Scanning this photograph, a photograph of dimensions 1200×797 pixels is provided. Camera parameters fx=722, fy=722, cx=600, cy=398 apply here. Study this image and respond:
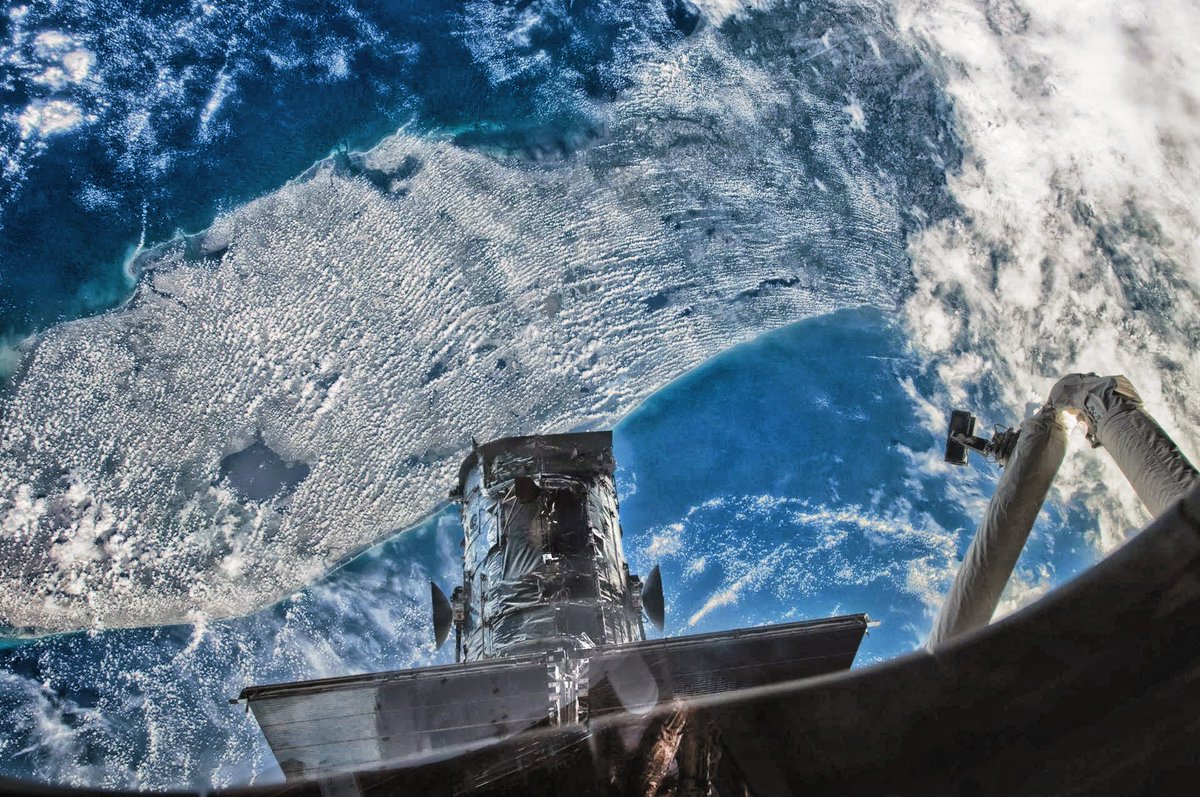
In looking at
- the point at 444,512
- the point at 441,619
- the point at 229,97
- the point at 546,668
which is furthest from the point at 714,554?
the point at 229,97

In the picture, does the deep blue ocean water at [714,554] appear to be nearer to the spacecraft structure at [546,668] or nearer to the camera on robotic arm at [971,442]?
the camera on robotic arm at [971,442]

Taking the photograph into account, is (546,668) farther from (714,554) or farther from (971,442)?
(714,554)

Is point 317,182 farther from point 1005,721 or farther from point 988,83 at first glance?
point 1005,721

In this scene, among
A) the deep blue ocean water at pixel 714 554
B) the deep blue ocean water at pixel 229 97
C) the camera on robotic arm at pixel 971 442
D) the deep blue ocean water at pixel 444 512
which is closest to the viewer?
the camera on robotic arm at pixel 971 442

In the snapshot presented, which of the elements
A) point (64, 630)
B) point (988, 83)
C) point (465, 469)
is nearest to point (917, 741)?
point (465, 469)

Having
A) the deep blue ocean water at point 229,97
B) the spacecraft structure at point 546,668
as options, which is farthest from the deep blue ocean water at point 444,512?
the spacecraft structure at point 546,668

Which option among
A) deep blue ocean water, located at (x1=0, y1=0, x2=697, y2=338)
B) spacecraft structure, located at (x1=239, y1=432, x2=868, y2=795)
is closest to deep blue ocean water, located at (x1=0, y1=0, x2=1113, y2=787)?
deep blue ocean water, located at (x1=0, y1=0, x2=697, y2=338)

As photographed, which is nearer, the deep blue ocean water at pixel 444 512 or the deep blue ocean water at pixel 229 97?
the deep blue ocean water at pixel 229 97

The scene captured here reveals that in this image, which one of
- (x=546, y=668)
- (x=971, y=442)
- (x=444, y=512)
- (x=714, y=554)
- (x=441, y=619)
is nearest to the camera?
(x=546, y=668)

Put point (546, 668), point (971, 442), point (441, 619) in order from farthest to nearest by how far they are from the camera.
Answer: point (971, 442)
point (441, 619)
point (546, 668)

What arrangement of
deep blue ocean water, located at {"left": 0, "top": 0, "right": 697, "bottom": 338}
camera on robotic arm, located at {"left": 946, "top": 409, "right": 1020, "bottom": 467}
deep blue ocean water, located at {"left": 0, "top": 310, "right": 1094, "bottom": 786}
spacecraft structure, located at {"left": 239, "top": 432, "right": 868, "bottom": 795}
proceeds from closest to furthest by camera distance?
spacecraft structure, located at {"left": 239, "top": 432, "right": 868, "bottom": 795}, camera on robotic arm, located at {"left": 946, "top": 409, "right": 1020, "bottom": 467}, deep blue ocean water, located at {"left": 0, "top": 0, "right": 697, "bottom": 338}, deep blue ocean water, located at {"left": 0, "top": 310, "right": 1094, "bottom": 786}

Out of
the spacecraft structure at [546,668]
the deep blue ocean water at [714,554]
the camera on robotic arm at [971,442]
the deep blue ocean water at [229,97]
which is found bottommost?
the spacecraft structure at [546,668]

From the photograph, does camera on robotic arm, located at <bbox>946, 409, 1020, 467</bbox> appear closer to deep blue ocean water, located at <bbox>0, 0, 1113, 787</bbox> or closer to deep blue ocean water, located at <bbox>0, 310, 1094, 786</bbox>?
deep blue ocean water, located at <bbox>0, 0, 1113, 787</bbox>
